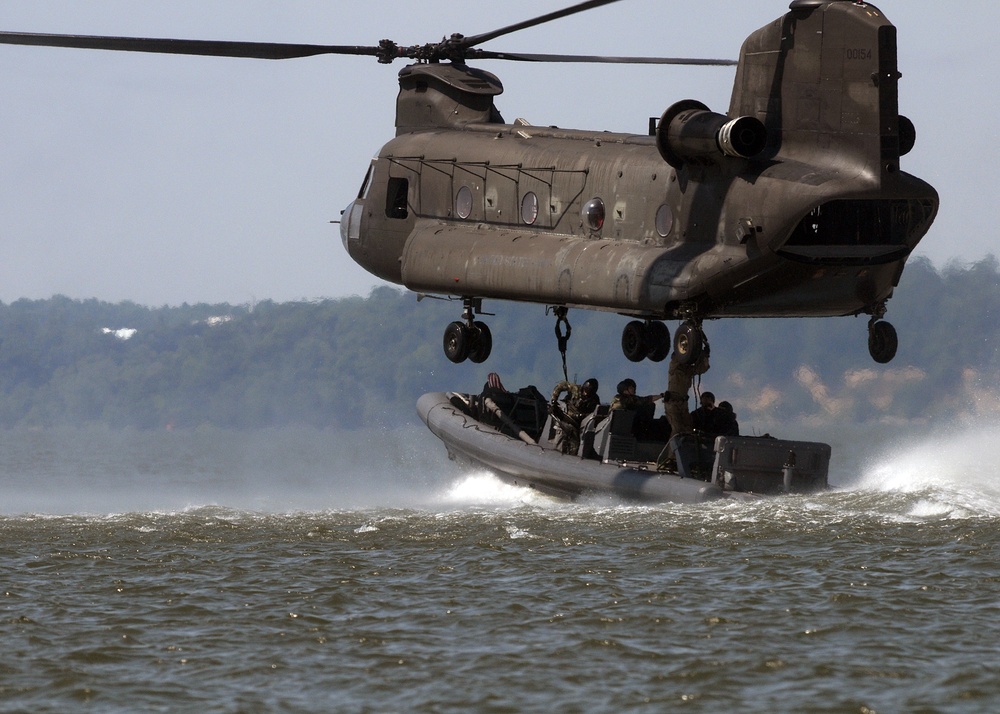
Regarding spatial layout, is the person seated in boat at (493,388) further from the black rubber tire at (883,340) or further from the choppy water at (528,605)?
the black rubber tire at (883,340)


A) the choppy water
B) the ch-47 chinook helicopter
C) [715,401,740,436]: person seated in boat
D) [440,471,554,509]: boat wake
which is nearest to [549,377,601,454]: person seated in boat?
[440,471,554,509]: boat wake

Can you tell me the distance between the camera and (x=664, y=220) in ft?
69.3

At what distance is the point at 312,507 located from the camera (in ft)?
85.1

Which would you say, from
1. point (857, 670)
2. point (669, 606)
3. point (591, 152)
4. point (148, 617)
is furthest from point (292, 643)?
point (591, 152)

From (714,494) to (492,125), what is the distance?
24.7 ft

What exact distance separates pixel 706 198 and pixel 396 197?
265 inches

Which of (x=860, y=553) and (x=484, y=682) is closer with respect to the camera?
(x=484, y=682)

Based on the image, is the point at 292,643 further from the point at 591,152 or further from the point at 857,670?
the point at 591,152

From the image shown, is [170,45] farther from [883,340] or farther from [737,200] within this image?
[883,340]

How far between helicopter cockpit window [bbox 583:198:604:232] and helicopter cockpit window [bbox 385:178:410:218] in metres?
4.19

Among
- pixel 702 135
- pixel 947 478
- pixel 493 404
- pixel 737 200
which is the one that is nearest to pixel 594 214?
pixel 702 135

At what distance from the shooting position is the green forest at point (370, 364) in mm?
97125

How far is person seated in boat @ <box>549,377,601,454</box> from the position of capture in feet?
78.4

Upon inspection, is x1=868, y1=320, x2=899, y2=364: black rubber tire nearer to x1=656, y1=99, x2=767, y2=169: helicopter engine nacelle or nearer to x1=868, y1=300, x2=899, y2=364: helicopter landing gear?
x1=868, y1=300, x2=899, y2=364: helicopter landing gear
